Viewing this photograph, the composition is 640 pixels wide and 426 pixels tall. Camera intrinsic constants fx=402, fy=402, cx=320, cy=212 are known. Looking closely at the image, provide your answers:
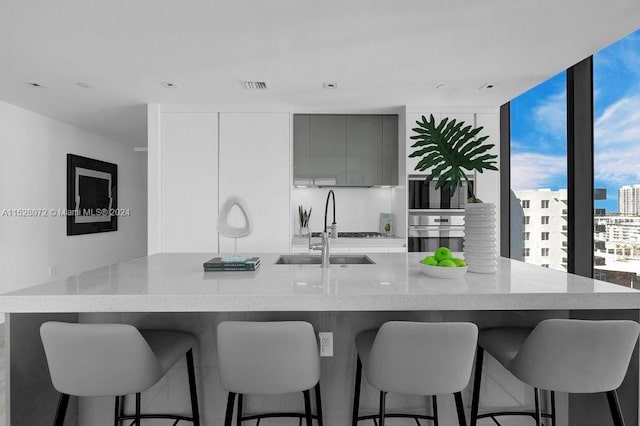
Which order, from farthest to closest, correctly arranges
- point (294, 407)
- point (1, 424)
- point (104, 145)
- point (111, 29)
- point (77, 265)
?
point (104, 145)
point (77, 265)
point (111, 29)
point (1, 424)
point (294, 407)

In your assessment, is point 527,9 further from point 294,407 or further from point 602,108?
point 294,407

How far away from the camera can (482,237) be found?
1.97 metres

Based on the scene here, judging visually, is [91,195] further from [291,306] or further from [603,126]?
[603,126]

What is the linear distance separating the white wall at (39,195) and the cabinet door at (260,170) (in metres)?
2.26

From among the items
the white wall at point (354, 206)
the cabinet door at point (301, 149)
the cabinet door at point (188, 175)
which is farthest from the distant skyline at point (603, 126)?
the cabinet door at point (188, 175)

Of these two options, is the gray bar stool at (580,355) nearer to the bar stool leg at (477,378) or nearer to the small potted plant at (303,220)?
the bar stool leg at (477,378)

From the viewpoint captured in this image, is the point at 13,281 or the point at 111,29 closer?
the point at 111,29

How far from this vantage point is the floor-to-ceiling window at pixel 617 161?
2.79m

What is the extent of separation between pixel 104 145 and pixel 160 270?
4889 mm

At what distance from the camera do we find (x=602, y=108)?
3051mm

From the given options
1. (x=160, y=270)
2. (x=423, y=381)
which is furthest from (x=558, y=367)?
(x=160, y=270)

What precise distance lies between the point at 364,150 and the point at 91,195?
155 inches

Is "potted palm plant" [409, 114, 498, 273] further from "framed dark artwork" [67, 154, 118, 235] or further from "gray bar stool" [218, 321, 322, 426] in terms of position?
"framed dark artwork" [67, 154, 118, 235]

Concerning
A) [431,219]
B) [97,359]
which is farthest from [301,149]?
[97,359]
